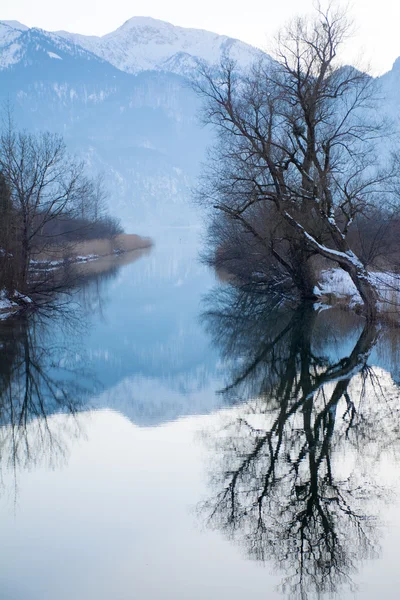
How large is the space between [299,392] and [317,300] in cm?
1410

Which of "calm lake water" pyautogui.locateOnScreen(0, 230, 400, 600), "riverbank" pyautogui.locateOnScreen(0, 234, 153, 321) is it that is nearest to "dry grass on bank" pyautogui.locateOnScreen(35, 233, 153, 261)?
"riverbank" pyautogui.locateOnScreen(0, 234, 153, 321)

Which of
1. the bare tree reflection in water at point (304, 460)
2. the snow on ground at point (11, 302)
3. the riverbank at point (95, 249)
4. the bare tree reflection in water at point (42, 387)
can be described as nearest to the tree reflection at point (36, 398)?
the bare tree reflection in water at point (42, 387)

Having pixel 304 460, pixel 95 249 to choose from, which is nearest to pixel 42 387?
pixel 304 460

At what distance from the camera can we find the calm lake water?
6805 millimetres

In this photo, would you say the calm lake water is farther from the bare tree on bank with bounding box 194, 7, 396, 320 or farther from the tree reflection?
the bare tree on bank with bounding box 194, 7, 396, 320

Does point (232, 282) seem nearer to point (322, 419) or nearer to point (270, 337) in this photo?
point (270, 337)

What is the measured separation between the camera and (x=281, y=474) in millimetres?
9164

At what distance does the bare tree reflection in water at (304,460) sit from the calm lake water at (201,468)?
0.03 m

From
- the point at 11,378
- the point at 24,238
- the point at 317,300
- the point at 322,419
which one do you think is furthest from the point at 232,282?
the point at 322,419

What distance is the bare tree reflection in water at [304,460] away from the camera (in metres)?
7.20

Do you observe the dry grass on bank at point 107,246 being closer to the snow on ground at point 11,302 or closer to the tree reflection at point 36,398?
the snow on ground at point 11,302

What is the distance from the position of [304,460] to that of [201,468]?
4.29ft

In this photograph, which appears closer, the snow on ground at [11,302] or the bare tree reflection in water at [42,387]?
the bare tree reflection in water at [42,387]

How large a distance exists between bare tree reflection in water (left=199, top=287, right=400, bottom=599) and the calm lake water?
0.03m
